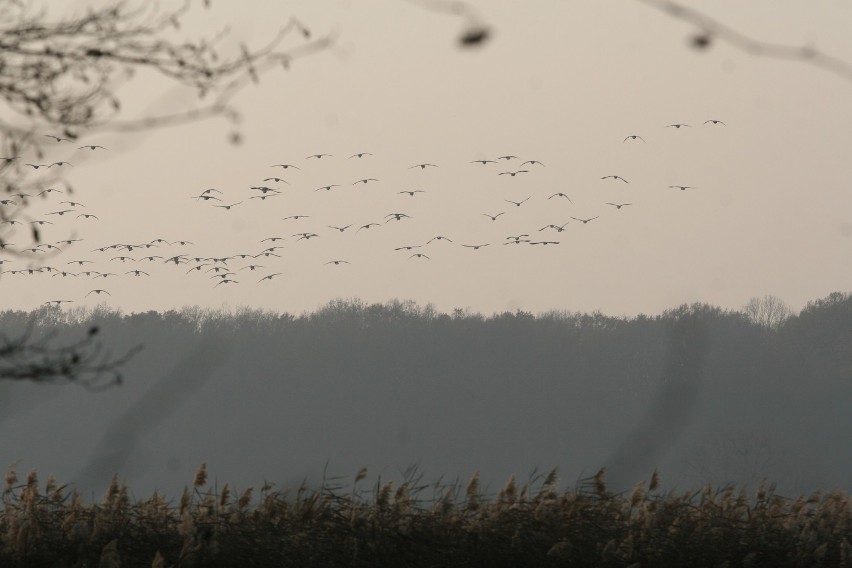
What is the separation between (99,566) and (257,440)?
3156 inches

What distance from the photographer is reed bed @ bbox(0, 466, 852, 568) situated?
8570 millimetres

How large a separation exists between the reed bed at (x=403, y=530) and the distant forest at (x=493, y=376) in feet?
228

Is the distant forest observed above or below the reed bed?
above

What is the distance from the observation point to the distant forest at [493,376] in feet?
273

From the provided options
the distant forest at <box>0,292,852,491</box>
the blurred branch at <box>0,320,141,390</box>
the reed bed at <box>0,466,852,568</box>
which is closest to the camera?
the blurred branch at <box>0,320,141,390</box>

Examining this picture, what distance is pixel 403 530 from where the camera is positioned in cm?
894

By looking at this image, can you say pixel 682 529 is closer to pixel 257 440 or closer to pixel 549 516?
pixel 549 516

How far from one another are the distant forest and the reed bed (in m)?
69.6

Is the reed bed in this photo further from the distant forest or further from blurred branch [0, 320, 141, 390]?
the distant forest

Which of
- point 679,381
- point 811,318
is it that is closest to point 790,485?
point 679,381

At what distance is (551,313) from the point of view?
9306 cm

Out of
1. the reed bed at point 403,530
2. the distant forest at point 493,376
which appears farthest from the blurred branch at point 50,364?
the distant forest at point 493,376

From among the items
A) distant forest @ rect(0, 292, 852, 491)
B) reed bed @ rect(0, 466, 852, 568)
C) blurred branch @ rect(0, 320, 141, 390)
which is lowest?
reed bed @ rect(0, 466, 852, 568)

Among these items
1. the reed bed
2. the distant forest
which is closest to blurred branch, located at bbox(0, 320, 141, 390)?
the reed bed
